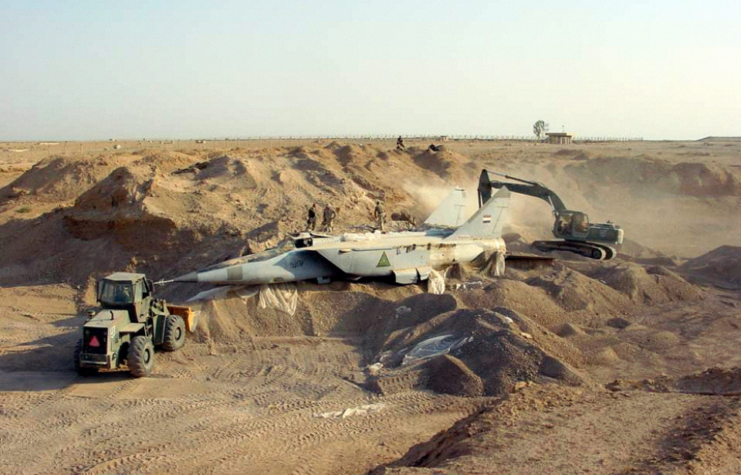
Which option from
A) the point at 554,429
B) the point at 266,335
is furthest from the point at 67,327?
the point at 554,429

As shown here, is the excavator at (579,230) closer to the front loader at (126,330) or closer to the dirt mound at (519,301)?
the dirt mound at (519,301)

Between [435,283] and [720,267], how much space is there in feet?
32.5

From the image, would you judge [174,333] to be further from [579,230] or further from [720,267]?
[720,267]

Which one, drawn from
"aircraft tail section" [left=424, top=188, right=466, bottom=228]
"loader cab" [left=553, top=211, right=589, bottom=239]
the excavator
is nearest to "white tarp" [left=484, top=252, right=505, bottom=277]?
"aircraft tail section" [left=424, top=188, right=466, bottom=228]

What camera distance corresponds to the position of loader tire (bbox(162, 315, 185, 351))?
13.8 metres

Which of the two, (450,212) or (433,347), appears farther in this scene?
(450,212)

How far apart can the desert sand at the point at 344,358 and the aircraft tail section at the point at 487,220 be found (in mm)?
1234


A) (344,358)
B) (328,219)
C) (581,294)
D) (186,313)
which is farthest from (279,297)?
(581,294)

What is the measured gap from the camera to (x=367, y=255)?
17.1m

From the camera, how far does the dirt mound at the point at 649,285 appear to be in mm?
18070

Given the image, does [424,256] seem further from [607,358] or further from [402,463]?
[402,463]

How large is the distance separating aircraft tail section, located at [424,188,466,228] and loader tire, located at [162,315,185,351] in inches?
372

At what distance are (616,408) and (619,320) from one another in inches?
292

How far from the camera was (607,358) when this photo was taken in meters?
13.5
